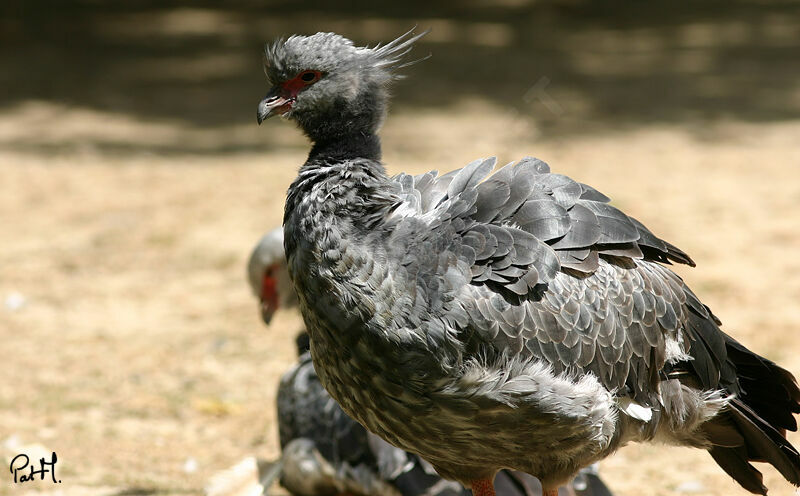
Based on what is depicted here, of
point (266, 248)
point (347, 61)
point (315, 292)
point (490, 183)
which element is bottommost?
point (266, 248)

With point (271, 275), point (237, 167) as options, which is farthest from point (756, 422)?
point (237, 167)

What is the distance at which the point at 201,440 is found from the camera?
444cm

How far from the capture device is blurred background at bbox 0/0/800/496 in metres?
4.64

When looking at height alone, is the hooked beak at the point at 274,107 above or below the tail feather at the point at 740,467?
above

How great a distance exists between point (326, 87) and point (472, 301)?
2.57ft

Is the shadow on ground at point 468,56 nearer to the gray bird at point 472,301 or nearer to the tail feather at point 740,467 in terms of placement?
the tail feather at point 740,467

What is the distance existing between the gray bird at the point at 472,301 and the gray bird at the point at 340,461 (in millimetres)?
422

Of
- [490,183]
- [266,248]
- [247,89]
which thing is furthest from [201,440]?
[247,89]

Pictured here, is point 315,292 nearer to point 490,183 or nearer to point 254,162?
point 490,183

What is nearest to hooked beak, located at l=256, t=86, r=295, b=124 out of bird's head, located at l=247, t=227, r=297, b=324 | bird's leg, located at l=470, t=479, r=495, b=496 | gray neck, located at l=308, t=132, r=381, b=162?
gray neck, located at l=308, t=132, r=381, b=162

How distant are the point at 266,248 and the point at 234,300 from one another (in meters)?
1.46

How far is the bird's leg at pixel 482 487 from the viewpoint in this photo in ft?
10.4
